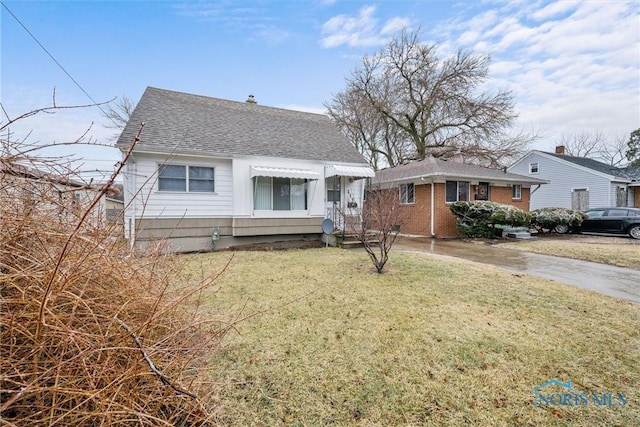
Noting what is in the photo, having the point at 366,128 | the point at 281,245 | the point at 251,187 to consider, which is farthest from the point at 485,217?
the point at 366,128

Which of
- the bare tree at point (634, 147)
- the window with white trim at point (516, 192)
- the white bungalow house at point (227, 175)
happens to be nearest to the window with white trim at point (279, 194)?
the white bungalow house at point (227, 175)

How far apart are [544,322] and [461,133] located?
2155 cm

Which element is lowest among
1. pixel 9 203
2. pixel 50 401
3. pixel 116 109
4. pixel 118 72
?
pixel 50 401

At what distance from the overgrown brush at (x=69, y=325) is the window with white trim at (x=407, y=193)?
1543cm

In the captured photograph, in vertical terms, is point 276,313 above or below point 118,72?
below

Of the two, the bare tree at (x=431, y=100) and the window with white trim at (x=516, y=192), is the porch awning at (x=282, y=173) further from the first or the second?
the bare tree at (x=431, y=100)

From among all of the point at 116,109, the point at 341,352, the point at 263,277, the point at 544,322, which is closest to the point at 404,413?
the point at 341,352

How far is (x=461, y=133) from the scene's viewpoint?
73.3 ft

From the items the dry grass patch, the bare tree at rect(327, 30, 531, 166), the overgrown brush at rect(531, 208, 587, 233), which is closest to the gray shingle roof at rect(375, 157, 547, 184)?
the overgrown brush at rect(531, 208, 587, 233)

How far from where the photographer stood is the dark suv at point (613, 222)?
13672 millimetres

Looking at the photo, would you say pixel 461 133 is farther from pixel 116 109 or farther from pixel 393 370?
pixel 116 109

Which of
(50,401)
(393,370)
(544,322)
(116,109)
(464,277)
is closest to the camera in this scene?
(50,401)

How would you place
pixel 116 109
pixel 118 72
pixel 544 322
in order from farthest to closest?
pixel 116 109 → pixel 118 72 → pixel 544 322

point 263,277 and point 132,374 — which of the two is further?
point 263,277
